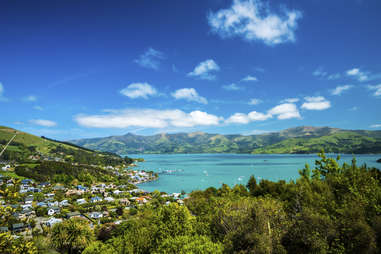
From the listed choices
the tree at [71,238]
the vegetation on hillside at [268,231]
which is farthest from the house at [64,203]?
the vegetation on hillside at [268,231]

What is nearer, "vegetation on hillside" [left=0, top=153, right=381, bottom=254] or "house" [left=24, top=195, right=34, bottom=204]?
"vegetation on hillside" [left=0, top=153, right=381, bottom=254]

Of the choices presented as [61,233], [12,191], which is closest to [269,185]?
[61,233]

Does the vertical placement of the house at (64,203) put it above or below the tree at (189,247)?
below

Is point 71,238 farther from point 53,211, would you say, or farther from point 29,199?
point 29,199

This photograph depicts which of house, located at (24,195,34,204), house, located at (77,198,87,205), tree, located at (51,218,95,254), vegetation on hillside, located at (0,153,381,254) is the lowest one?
house, located at (77,198,87,205)

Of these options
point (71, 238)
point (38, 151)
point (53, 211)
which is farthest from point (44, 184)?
point (38, 151)

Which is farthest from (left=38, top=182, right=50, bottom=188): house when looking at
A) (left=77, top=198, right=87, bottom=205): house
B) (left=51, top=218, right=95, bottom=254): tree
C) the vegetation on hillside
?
the vegetation on hillside

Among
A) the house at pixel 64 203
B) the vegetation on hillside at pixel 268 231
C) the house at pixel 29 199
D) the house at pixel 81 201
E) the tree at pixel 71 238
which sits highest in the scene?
the vegetation on hillside at pixel 268 231

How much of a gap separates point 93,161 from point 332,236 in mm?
162655

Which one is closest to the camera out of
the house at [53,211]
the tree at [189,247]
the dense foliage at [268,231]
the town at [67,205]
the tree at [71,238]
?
the tree at [189,247]

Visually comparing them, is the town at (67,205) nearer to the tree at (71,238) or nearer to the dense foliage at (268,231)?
the tree at (71,238)

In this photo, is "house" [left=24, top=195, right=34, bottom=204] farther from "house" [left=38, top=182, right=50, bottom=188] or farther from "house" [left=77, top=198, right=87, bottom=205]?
"house" [left=38, top=182, right=50, bottom=188]

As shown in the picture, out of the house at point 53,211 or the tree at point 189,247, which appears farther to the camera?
the house at point 53,211

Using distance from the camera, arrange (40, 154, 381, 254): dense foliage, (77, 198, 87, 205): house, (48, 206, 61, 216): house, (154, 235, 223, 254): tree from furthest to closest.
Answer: (77, 198, 87, 205): house → (48, 206, 61, 216): house → (40, 154, 381, 254): dense foliage → (154, 235, 223, 254): tree
